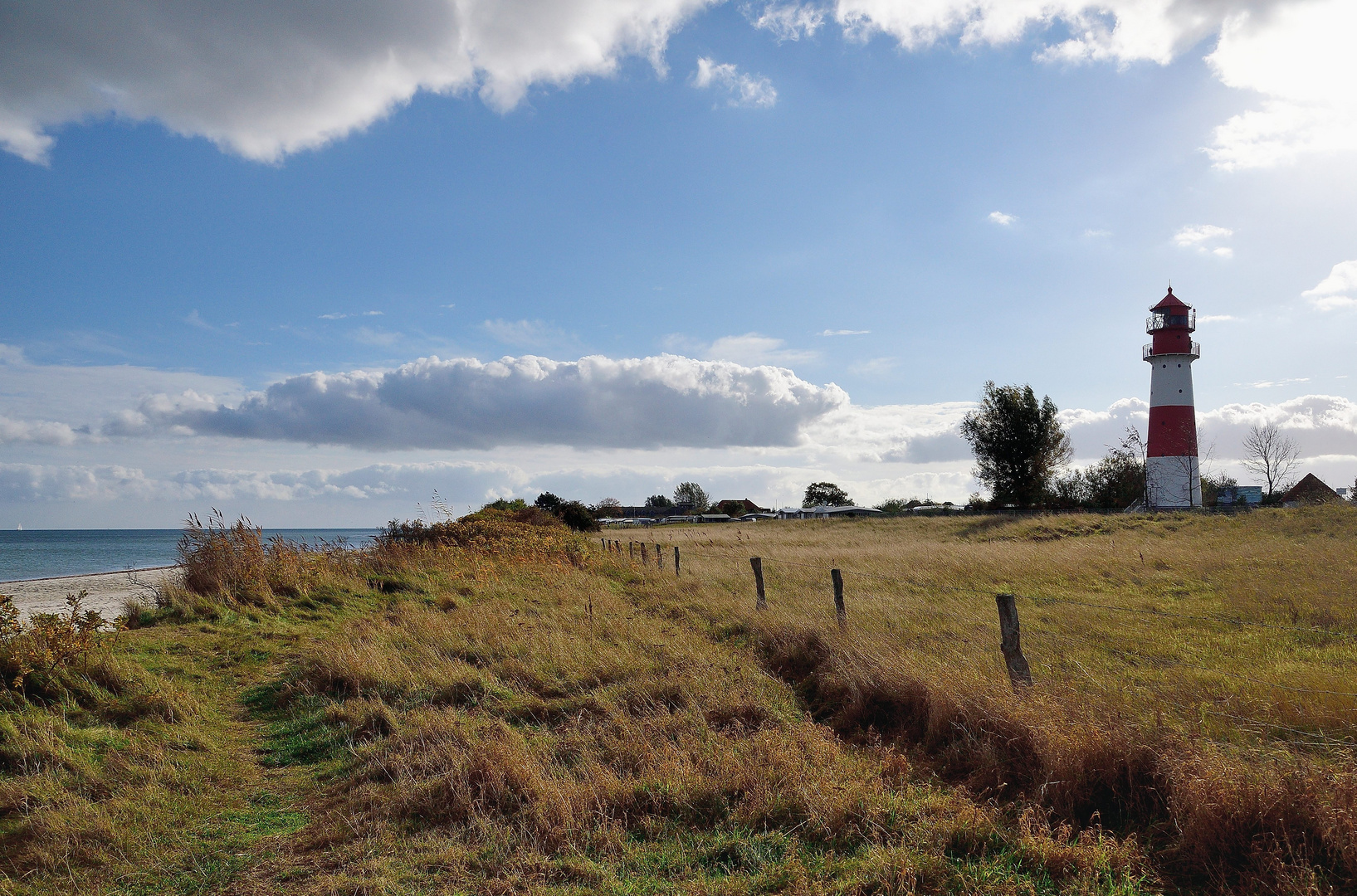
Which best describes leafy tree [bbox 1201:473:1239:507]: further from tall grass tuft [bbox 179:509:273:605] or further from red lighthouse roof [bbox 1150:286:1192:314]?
tall grass tuft [bbox 179:509:273:605]

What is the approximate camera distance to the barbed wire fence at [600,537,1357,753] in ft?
20.8

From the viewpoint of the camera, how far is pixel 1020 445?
186 feet

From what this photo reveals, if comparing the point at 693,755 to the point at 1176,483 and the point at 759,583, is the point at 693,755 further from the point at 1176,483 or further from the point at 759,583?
the point at 1176,483

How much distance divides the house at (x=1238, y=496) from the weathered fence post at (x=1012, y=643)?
195 feet

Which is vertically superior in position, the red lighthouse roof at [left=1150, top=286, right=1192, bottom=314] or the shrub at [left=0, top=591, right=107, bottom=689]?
the red lighthouse roof at [left=1150, top=286, right=1192, bottom=314]

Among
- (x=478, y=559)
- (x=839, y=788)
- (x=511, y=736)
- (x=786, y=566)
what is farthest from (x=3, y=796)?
(x=786, y=566)

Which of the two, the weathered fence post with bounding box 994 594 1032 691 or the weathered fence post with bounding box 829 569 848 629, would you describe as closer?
the weathered fence post with bounding box 994 594 1032 691

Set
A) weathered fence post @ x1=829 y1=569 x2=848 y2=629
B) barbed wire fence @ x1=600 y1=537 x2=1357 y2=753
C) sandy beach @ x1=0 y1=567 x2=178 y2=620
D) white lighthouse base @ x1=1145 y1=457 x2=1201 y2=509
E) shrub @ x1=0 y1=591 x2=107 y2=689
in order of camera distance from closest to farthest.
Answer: barbed wire fence @ x1=600 y1=537 x2=1357 y2=753
shrub @ x1=0 y1=591 x2=107 y2=689
weathered fence post @ x1=829 y1=569 x2=848 y2=629
sandy beach @ x1=0 y1=567 x2=178 y2=620
white lighthouse base @ x1=1145 y1=457 x2=1201 y2=509

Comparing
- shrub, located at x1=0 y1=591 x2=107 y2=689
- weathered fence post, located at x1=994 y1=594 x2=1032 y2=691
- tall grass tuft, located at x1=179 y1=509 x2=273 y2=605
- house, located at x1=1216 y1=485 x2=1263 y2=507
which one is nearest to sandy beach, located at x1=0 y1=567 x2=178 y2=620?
tall grass tuft, located at x1=179 y1=509 x2=273 y2=605

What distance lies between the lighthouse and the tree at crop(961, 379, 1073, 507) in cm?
1033

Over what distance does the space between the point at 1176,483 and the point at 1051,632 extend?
4273 cm

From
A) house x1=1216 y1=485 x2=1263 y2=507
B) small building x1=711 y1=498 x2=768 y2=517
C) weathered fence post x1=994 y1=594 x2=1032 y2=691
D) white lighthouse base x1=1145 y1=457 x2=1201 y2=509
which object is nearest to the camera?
weathered fence post x1=994 y1=594 x2=1032 y2=691

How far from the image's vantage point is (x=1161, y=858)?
14.9ft

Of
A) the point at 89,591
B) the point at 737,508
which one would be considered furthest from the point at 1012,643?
the point at 737,508
